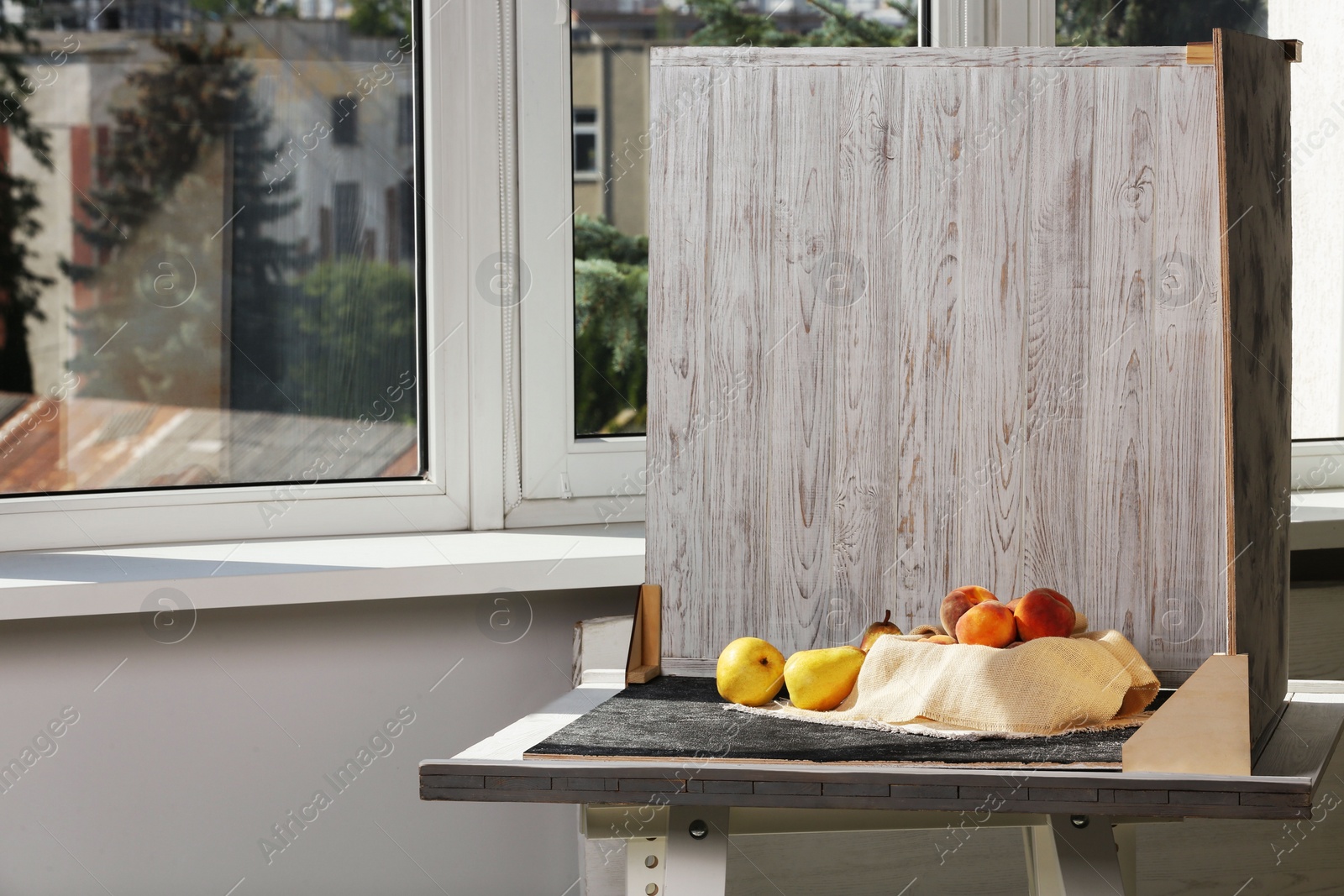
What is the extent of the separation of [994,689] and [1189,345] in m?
0.45

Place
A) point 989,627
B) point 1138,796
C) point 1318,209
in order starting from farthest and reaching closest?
point 1318,209 < point 989,627 < point 1138,796

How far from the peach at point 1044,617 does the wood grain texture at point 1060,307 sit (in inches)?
5.6

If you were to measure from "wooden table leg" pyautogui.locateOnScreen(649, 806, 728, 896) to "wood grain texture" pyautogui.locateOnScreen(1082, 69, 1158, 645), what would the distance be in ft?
1.75

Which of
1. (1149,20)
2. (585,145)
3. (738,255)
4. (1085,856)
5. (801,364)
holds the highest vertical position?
(1149,20)

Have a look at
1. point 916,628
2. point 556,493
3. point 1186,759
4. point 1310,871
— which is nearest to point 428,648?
point 556,493

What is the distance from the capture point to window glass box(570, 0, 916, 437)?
1.76 meters

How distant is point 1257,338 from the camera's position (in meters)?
1.00

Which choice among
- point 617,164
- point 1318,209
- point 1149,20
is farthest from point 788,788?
point 1318,209

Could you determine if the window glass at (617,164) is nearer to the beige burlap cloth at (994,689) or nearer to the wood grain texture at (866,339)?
the wood grain texture at (866,339)

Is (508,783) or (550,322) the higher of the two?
(550,322)

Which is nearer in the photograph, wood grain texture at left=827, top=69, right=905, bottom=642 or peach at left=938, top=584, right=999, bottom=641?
peach at left=938, top=584, right=999, bottom=641

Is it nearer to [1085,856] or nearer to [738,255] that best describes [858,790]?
[1085,856]

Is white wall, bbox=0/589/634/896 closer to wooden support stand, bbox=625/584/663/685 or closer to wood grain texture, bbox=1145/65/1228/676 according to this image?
wooden support stand, bbox=625/584/663/685

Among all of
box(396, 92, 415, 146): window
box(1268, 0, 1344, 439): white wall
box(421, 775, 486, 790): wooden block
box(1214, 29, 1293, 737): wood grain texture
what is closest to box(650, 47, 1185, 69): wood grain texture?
box(1214, 29, 1293, 737): wood grain texture
